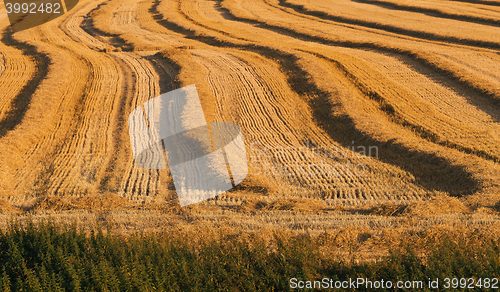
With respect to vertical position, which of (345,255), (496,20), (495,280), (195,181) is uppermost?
(496,20)

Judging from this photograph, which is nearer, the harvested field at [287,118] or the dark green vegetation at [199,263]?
the dark green vegetation at [199,263]

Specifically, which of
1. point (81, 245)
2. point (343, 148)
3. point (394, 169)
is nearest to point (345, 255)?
point (81, 245)

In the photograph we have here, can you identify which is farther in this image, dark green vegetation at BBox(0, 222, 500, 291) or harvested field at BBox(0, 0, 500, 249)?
harvested field at BBox(0, 0, 500, 249)

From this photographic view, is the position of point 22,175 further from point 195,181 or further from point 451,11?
point 451,11

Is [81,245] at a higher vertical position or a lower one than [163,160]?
higher
